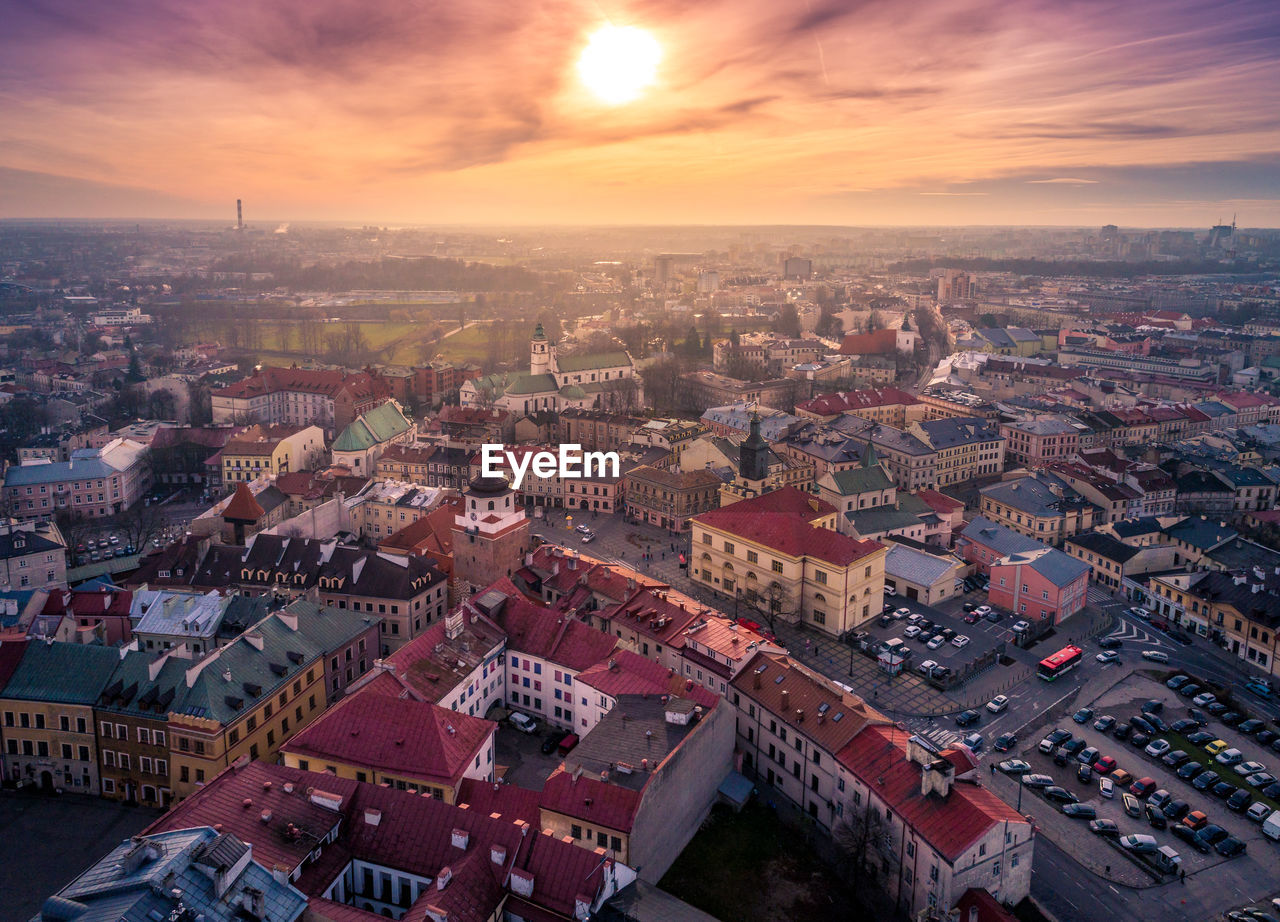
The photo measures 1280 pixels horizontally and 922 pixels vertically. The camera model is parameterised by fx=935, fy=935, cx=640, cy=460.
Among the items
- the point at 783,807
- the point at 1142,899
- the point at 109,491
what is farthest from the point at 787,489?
the point at 109,491

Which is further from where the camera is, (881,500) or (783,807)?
(881,500)

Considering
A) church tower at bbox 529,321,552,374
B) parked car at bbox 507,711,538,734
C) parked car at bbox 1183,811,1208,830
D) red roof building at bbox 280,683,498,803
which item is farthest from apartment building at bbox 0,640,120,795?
church tower at bbox 529,321,552,374

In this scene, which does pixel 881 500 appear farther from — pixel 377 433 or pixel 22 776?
pixel 22 776

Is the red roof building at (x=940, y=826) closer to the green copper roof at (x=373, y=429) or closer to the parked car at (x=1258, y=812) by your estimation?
the parked car at (x=1258, y=812)

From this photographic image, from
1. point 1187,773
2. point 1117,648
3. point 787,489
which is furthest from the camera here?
point 787,489

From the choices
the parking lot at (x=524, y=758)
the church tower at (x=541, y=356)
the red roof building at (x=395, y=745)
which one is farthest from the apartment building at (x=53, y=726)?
the church tower at (x=541, y=356)

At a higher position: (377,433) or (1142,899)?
(377,433)

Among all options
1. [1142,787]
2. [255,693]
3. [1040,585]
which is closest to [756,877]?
[1142,787]
